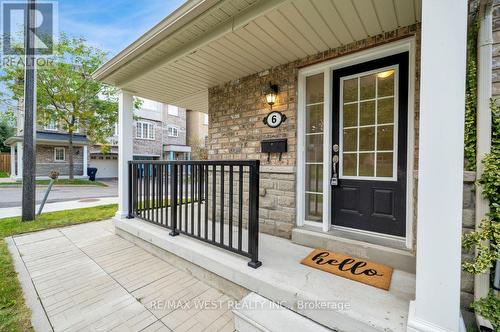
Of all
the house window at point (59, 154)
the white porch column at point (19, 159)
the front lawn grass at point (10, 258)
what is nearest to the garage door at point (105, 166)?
the house window at point (59, 154)

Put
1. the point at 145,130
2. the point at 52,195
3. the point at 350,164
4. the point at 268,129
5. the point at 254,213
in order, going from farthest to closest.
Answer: the point at 145,130 < the point at 52,195 < the point at 268,129 < the point at 350,164 < the point at 254,213

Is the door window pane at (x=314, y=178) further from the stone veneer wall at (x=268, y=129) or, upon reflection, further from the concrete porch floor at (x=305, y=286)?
the concrete porch floor at (x=305, y=286)

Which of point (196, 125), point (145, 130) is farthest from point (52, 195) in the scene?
point (196, 125)

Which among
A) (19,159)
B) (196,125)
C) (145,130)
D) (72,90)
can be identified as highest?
(196,125)

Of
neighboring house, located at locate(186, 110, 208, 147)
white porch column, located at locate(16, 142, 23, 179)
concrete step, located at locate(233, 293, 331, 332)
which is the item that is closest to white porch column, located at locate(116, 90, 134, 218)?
concrete step, located at locate(233, 293, 331, 332)

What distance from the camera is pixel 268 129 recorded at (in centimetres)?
340

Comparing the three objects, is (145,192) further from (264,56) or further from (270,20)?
(270,20)

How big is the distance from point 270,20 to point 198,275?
2.73 meters

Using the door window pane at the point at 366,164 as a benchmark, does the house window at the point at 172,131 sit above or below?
above

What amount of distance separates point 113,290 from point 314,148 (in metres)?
2.81

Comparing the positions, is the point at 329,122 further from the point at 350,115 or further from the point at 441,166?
the point at 441,166

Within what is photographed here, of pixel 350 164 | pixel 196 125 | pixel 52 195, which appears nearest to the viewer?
pixel 350 164

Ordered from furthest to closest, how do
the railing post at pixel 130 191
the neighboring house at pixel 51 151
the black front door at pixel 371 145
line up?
1. the neighboring house at pixel 51 151
2. the railing post at pixel 130 191
3. the black front door at pixel 371 145

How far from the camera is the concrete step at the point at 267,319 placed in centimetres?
163
